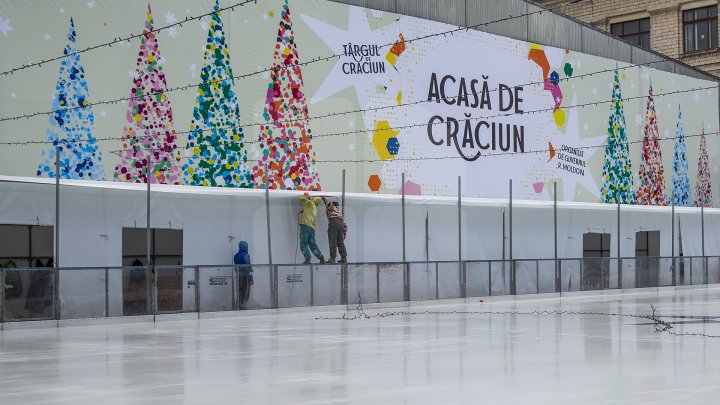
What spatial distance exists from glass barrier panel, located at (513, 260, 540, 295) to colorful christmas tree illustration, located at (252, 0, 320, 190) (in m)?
7.22

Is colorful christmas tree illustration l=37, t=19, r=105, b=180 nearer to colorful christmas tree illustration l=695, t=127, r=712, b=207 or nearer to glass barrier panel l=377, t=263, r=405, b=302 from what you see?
glass barrier panel l=377, t=263, r=405, b=302

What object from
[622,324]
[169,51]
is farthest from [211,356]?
[169,51]

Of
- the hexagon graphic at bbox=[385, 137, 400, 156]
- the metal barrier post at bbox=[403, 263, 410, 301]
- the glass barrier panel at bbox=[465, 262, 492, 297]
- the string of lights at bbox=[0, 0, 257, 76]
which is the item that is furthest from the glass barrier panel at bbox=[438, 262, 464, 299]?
the string of lights at bbox=[0, 0, 257, 76]

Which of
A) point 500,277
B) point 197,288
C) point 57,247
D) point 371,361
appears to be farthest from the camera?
point 500,277

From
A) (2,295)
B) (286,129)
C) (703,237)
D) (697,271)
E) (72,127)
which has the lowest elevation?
(697,271)

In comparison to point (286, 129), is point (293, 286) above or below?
below

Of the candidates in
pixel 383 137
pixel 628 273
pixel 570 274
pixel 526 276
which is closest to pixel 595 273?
pixel 570 274

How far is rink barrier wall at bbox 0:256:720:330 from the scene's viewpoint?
2381 cm

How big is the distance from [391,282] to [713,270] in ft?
56.8

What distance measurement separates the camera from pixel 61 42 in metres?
26.8

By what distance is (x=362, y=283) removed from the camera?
30391 millimetres

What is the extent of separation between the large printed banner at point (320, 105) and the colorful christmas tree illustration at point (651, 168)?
0.08 m

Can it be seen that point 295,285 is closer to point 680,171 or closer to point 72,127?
point 72,127

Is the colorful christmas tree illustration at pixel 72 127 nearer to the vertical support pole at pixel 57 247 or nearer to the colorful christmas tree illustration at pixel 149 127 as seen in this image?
the vertical support pole at pixel 57 247
